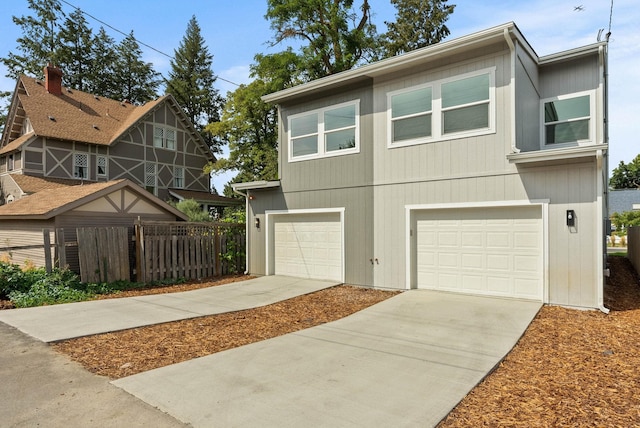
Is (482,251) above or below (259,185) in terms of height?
below

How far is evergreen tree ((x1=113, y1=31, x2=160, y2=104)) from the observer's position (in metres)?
32.6

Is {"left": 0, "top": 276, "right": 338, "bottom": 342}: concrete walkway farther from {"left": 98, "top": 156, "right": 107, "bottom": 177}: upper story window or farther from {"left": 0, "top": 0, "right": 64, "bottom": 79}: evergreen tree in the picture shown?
{"left": 0, "top": 0, "right": 64, "bottom": 79}: evergreen tree

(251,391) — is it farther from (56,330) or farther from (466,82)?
(466,82)

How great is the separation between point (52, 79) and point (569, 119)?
80.9 ft

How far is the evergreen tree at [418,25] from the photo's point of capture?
2386 centimetres

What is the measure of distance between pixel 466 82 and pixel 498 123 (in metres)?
1.17

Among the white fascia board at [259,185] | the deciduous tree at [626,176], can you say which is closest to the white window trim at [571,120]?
the white fascia board at [259,185]

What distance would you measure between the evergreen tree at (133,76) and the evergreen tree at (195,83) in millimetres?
1596

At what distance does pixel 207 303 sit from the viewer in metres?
7.76

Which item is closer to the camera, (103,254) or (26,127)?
(103,254)

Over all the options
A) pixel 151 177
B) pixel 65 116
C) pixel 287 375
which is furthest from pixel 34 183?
pixel 287 375

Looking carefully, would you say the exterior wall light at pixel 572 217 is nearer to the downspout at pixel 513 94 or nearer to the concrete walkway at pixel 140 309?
the downspout at pixel 513 94

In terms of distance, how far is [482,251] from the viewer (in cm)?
789

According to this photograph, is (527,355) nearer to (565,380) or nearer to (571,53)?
(565,380)
